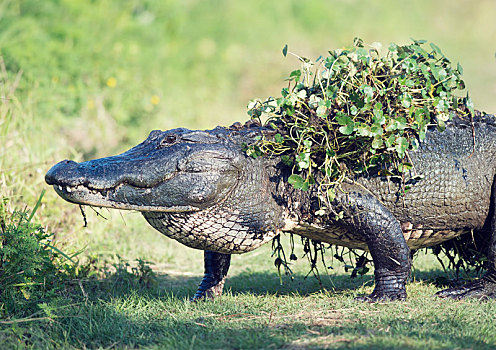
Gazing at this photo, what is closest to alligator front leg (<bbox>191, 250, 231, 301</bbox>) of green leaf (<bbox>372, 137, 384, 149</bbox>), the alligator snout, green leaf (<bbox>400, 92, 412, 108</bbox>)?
the alligator snout

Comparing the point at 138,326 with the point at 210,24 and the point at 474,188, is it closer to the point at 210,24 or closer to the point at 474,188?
the point at 474,188

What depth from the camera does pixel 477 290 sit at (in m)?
3.99

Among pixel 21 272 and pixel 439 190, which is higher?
pixel 439 190

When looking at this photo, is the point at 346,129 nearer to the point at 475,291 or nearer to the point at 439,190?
the point at 439,190

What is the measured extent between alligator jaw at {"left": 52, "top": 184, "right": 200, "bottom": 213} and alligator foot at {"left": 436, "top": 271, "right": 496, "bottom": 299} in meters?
1.92

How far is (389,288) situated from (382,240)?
1.07 ft

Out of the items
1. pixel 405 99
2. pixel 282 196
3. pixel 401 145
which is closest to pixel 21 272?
pixel 282 196

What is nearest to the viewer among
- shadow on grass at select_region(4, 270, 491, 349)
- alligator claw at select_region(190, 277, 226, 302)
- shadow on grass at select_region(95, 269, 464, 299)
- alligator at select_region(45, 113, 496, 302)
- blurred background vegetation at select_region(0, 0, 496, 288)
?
shadow on grass at select_region(4, 270, 491, 349)

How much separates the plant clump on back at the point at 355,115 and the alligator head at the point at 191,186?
0.19 meters

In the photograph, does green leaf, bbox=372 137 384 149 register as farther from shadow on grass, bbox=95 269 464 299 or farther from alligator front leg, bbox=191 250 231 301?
alligator front leg, bbox=191 250 231 301

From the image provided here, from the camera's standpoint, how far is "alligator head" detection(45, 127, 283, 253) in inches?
137

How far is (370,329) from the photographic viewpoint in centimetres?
312

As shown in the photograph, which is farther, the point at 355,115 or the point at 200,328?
the point at 355,115

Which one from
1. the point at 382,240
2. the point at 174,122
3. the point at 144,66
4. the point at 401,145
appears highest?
the point at 144,66
